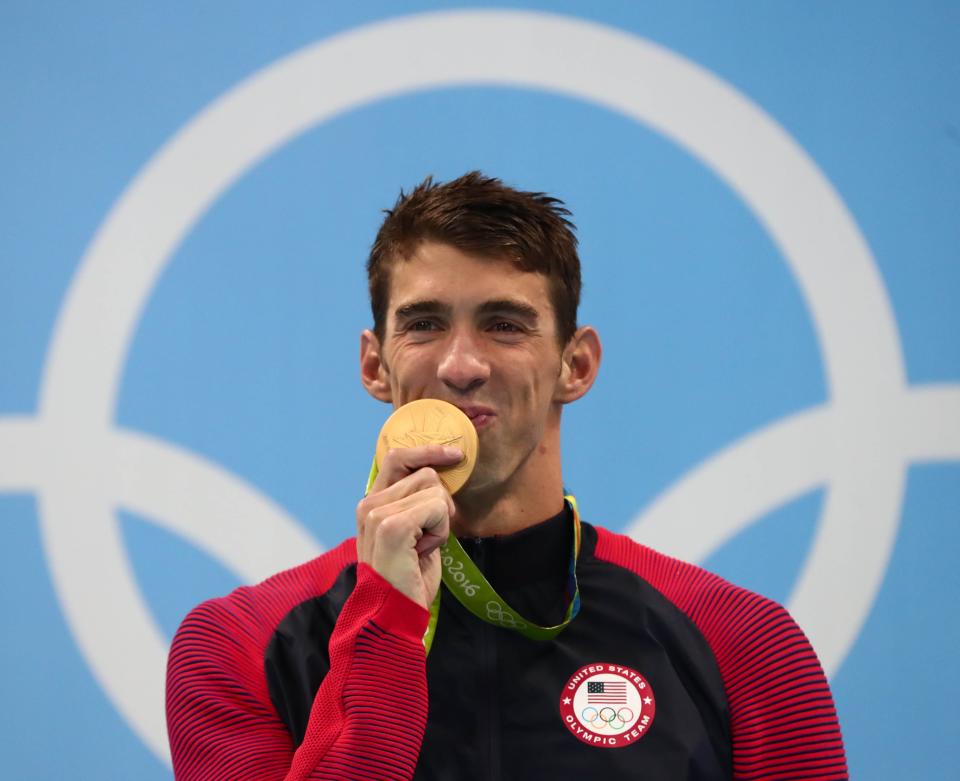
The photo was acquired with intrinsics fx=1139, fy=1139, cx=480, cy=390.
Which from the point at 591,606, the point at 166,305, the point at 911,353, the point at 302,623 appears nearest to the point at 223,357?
the point at 166,305

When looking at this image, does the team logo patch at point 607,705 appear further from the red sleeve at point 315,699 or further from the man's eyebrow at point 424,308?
the man's eyebrow at point 424,308

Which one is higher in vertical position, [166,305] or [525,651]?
[166,305]

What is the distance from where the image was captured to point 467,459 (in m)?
1.49

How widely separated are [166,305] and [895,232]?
164 centimetres

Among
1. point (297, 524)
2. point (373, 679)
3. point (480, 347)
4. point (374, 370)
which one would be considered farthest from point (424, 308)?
point (297, 524)

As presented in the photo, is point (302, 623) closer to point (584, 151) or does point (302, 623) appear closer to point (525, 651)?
point (525, 651)

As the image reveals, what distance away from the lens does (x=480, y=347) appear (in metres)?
1.64

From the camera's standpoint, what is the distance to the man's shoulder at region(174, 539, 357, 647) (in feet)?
5.45

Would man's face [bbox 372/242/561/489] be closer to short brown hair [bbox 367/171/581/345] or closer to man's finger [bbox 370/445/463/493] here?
short brown hair [bbox 367/171/581/345]

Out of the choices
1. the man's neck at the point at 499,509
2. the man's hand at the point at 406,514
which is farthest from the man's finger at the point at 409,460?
the man's neck at the point at 499,509

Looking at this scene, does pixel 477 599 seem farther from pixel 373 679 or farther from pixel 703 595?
pixel 703 595

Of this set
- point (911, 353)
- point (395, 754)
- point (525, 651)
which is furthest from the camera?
point (911, 353)

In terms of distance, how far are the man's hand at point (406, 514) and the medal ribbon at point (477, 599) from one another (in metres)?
0.14

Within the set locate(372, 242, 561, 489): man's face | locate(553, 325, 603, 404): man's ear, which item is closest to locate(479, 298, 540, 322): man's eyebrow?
locate(372, 242, 561, 489): man's face
